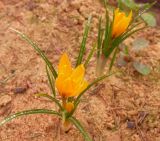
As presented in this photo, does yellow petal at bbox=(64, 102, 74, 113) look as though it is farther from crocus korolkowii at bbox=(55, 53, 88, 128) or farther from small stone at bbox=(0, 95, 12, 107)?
small stone at bbox=(0, 95, 12, 107)

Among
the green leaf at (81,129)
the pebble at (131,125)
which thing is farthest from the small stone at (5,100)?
the pebble at (131,125)

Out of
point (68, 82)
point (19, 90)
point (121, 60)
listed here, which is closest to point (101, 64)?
point (121, 60)

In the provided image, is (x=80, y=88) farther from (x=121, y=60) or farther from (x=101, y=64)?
(x=121, y=60)

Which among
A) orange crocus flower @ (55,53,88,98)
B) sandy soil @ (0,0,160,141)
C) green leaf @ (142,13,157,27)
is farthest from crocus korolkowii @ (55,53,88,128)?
green leaf @ (142,13,157,27)

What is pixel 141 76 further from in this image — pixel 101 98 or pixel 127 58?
pixel 101 98

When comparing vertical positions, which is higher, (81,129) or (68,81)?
(68,81)

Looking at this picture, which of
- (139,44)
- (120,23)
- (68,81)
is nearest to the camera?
(68,81)

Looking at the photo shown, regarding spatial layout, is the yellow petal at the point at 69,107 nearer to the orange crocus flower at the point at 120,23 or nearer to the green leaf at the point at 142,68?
the orange crocus flower at the point at 120,23
